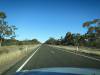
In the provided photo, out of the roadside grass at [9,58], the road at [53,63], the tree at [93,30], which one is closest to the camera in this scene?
the road at [53,63]

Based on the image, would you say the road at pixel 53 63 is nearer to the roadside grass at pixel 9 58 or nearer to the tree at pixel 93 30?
the roadside grass at pixel 9 58

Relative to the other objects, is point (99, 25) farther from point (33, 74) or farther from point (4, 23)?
point (33, 74)

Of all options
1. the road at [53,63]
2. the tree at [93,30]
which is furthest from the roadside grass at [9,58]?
the tree at [93,30]

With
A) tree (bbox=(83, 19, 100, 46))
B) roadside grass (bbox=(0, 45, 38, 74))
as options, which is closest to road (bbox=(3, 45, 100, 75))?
roadside grass (bbox=(0, 45, 38, 74))

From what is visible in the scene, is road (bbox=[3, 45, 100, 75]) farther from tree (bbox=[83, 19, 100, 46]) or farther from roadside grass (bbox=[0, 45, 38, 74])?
tree (bbox=[83, 19, 100, 46])

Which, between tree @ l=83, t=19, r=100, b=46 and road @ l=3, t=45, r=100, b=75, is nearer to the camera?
road @ l=3, t=45, r=100, b=75

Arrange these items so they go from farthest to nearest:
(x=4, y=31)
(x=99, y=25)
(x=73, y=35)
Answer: (x=73, y=35) → (x=99, y=25) → (x=4, y=31)

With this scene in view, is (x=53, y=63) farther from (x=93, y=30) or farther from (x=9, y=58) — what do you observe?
(x=93, y=30)

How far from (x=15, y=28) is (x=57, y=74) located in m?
86.1

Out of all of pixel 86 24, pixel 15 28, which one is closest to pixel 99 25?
pixel 86 24

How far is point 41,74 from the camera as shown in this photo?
6.16 meters

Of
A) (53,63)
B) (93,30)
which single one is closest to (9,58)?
(53,63)

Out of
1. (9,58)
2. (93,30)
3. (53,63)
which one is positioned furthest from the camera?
(93,30)

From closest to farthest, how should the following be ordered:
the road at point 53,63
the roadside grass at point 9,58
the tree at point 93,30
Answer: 1. the road at point 53,63
2. the roadside grass at point 9,58
3. the tree at point 93,30
